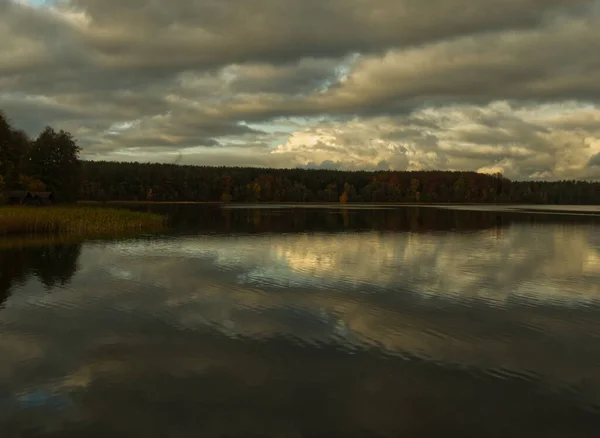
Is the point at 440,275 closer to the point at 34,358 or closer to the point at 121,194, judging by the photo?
the point at 34,358

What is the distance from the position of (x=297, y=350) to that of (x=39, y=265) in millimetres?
22026

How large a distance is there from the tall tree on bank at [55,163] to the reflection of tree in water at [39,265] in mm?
66455

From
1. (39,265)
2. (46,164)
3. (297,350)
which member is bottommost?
(39,265)

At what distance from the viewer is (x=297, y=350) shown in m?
14.1

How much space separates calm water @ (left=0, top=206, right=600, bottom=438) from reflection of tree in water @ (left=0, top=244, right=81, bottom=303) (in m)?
0.27

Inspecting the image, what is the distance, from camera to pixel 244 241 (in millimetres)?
43719

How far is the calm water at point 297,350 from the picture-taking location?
1006cm

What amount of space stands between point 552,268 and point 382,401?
23.6 metres

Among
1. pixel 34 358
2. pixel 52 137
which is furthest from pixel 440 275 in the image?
pixel 52 137

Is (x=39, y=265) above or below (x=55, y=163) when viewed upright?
below

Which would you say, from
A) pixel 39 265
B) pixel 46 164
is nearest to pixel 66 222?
pixel 39 265

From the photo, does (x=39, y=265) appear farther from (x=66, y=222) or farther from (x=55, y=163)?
(x=55, y=163)

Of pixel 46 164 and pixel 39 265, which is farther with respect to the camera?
pixel 46 164

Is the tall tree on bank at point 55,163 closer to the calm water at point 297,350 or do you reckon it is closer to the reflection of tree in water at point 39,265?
the reflection of tree in water at point 39,265
